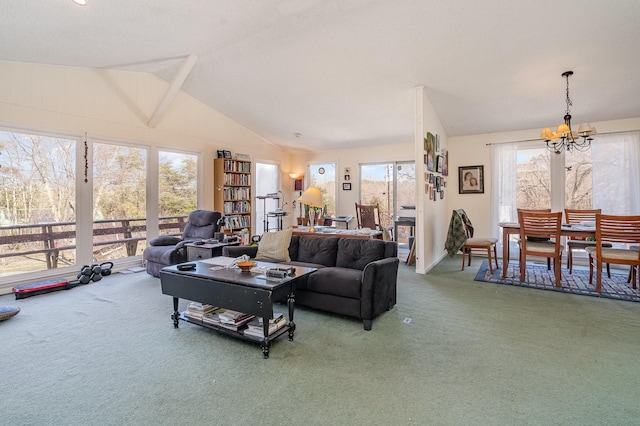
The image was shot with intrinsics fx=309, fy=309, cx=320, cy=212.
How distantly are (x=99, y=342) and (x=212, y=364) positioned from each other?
3.57ft

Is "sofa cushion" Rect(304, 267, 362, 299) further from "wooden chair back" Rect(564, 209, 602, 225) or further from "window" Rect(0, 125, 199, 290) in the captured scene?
"wooden chair back" Rect(564, 209, 602, 225)

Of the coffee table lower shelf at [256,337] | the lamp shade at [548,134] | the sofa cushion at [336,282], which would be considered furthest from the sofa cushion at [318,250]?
the lamp shade at [548,134]

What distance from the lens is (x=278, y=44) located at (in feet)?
12.6

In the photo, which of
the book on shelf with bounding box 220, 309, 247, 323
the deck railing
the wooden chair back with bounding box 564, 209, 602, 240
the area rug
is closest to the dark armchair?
the deck railing

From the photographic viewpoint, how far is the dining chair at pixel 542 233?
3.88 meters

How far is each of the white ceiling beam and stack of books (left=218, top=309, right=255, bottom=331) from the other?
3584 mm

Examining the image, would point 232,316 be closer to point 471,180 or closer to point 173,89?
point 173,89

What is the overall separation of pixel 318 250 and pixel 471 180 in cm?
430

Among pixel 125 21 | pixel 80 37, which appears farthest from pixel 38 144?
pixel 125 21

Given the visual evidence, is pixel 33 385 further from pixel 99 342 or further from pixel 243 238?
pixel 243 238

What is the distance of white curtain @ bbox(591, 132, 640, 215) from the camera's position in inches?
196

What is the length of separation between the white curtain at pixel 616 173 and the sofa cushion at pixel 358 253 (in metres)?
4.53

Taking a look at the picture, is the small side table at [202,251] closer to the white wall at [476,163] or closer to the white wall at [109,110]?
the white wall at [109,110]

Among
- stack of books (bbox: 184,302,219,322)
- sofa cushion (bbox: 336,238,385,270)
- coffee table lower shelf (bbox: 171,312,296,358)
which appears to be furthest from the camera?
sofa cushion (bbox: 336,238,385,270)
